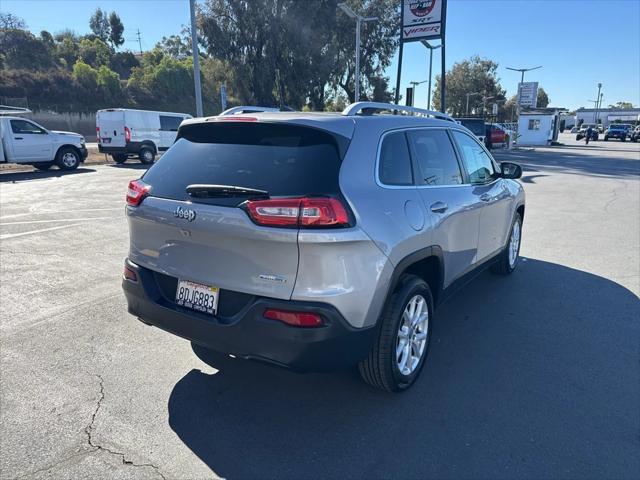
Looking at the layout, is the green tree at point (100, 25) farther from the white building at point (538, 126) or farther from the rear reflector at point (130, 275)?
the rear reflector at point (130, 275)

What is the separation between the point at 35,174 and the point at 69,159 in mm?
1305

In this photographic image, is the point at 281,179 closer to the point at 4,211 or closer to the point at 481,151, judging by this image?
the point at 481,151

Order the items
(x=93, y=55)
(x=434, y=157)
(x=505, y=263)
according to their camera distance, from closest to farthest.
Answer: (x=434, y=157), (x=505, y=263), (x=93, y=55)

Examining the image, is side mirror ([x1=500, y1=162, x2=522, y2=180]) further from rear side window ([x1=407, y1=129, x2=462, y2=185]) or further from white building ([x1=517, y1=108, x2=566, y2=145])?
white building ([x1=517, y1=108, x2=566, y2=145])

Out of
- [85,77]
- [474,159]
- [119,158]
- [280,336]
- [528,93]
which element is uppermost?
[85,77]

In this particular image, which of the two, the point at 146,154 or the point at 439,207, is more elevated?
the point at 439,207

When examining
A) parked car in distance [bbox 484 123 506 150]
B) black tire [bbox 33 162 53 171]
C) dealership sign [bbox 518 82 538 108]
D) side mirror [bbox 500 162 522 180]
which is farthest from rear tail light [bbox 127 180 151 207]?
dealership sign [bbox 518 82 538 108]

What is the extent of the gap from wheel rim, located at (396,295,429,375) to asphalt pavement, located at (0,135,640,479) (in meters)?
0.20

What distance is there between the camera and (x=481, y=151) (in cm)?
483

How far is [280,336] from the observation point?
2.51m

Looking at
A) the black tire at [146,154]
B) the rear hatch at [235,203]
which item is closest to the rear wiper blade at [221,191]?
the rear hatch at [235,203]

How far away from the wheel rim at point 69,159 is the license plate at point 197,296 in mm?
15910

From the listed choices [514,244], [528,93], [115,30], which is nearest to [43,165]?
[514,244]

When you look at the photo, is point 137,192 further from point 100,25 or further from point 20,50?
point 100,25
